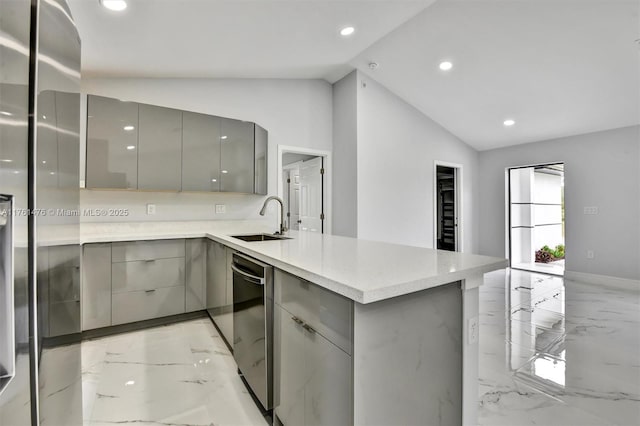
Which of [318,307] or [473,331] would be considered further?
[473,331]

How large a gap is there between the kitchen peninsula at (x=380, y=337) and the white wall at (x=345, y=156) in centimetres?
272

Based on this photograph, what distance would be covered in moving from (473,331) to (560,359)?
1.59 meters

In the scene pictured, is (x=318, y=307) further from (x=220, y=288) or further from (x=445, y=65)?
(x=445, y=65)

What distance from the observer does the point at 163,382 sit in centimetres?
193

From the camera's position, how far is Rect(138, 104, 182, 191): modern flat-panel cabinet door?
2.86 m

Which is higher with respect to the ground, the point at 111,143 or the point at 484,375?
the point at 111,143

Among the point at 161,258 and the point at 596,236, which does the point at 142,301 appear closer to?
the point at 161,258

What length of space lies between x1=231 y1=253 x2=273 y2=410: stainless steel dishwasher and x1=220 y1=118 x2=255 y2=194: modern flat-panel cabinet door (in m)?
1.62

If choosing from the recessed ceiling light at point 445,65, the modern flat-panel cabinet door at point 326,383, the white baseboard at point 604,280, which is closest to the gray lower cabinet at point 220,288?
the modern flat-panel cabinet door at point 326,383

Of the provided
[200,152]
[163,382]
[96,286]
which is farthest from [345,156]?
[163,382]

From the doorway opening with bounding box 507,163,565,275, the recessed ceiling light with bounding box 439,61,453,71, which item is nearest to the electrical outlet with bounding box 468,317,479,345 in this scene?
the recessed ceiling light with bounding box 439,61,453,71

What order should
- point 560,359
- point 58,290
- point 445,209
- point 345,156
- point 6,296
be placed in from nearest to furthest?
point 6,296, point 58,290, point 560,359, point 345,156, point 445,209

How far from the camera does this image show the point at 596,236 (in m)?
4.56

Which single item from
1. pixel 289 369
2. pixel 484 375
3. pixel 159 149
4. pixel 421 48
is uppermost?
pixel 421 48
